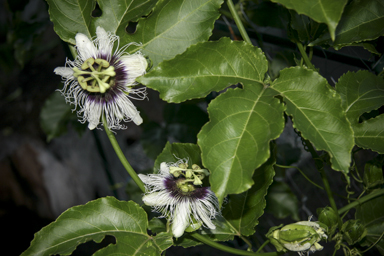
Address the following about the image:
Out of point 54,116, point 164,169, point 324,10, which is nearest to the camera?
point 324,10

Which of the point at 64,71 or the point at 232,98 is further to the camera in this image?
the point at 64,71

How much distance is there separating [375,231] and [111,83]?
0.67 m

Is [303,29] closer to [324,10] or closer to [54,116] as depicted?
[324,10]

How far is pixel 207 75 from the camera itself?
52 centimetres

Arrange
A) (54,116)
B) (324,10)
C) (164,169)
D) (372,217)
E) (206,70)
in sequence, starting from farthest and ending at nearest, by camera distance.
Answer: (54,116)
(372,217)
(164,169)
(206,70)
(324,10)

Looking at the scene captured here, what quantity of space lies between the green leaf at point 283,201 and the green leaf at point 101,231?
0.57m

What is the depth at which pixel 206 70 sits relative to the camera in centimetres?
51

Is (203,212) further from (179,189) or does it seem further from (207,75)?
(207,75)

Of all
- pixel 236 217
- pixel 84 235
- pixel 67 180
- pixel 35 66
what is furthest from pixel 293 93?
pixel 35 66

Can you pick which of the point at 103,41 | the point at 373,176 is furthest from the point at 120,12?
the point at 373,176

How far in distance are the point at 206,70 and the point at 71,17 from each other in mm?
292

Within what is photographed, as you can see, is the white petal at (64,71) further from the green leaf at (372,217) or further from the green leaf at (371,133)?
the green leaf at (372,217)

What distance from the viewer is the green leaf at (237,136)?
0.44 m

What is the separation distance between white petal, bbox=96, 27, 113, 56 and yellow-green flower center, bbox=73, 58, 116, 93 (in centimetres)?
3
